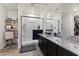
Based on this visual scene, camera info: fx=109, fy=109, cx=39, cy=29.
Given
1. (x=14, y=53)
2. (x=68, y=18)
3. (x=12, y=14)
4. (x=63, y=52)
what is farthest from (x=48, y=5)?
(x=14, y=53)

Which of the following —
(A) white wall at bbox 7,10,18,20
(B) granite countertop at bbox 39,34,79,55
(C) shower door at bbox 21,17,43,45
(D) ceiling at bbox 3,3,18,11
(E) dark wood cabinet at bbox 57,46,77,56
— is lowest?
(E) dark wood cabinet at bbox 57,46,77,56

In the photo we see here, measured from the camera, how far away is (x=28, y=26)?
2.39 metres

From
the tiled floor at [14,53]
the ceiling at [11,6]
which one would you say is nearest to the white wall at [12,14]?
the ceiling at [11,6]

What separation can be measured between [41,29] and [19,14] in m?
0.57

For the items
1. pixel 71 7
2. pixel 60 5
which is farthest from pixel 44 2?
pixel 71 7

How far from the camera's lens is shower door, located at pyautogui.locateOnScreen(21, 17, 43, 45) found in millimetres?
2273

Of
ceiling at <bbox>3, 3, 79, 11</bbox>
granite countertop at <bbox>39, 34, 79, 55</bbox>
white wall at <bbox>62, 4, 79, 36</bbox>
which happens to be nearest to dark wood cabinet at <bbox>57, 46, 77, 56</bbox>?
granite countertop at <bbox>39, 34, 79, 55</bbox>

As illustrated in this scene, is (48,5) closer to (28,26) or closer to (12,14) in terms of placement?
(28,26)

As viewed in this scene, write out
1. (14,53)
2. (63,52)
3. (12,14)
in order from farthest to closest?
1. (14,53)
2. (12,14)
3. (63,52)

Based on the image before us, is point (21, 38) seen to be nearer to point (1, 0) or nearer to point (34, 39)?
point (34, 39)

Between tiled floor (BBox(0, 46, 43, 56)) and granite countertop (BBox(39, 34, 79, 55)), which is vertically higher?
granite countertop (BBox(39, 34, 79, 55))

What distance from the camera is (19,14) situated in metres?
2.34

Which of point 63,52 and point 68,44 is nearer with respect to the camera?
point 63,52

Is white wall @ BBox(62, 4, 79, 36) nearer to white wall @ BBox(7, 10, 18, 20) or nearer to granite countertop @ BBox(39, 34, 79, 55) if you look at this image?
granite countertop @ BBox(39, 34, 79, 55)
